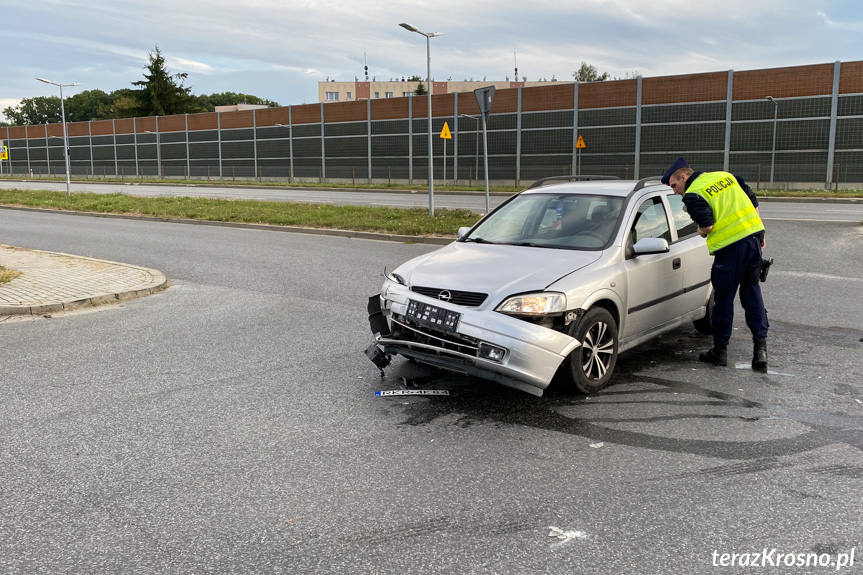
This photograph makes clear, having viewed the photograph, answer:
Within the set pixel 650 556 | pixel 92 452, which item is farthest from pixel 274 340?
pixel 650 556

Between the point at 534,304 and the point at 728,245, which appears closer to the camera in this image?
the point at 534,304

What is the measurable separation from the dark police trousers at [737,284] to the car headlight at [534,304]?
1.93 metres

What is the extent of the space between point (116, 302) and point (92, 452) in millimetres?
5345

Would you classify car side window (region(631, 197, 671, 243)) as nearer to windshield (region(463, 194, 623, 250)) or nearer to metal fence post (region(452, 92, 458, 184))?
windshield (region(463, 194, 623, 250))

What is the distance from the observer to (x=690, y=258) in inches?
265

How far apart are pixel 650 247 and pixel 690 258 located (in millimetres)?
1162

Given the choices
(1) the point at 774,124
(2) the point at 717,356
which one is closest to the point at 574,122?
(1) the point at 774,124

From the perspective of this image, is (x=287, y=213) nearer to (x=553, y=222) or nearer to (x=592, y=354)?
(x=553, y=222)

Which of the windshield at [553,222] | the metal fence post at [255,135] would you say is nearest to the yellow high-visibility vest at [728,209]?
the windshield at [553,222]

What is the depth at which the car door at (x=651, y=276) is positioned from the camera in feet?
19.3

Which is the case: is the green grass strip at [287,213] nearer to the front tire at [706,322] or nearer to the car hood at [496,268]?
the front tire at [706,322]

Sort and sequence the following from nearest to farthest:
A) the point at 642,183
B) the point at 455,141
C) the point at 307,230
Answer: the point at 642,183
the point at 307,230
the point at 455,141

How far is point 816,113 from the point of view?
120 feet

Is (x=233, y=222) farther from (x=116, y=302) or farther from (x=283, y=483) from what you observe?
(x=283, y=483)
